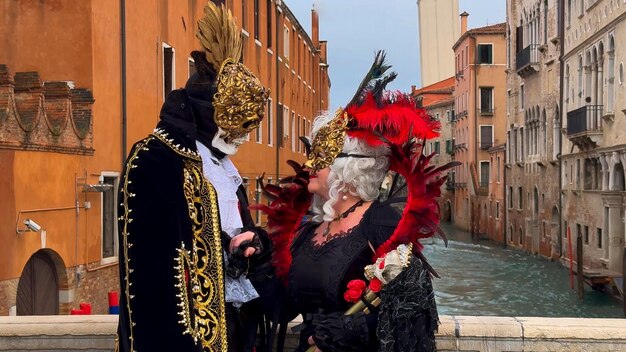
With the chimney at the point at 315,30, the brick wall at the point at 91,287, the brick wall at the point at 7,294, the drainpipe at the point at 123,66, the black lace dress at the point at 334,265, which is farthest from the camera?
the chimney at the point at 315,30

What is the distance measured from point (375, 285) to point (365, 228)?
A: 242mm

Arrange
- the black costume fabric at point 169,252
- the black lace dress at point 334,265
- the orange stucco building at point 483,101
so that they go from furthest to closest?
the orange stucco building at point 483,101, the black lace dress at point 334,265, the black costume fabric at point 169,252

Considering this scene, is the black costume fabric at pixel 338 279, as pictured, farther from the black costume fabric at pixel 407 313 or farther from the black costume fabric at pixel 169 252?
the black costume fabric at pixel 169 252

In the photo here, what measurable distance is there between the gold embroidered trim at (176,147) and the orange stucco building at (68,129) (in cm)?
677

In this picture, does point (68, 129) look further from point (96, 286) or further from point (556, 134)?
point (556, 134)

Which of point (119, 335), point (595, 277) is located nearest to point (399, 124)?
point (119, 335)

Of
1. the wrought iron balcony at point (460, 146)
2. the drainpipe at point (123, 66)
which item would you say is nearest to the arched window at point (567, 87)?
Answer: the drainpipe at point (123, 66)

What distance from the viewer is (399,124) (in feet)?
9.71

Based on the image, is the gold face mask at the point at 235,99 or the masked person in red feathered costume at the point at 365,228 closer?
the masked person in red feathered costume at the point at 365,228

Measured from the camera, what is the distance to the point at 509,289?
26.3 meters

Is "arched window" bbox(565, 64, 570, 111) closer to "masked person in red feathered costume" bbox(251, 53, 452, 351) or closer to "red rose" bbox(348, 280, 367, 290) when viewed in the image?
"masked person in red feathered costume" bbox(251, 53, 452, 351)

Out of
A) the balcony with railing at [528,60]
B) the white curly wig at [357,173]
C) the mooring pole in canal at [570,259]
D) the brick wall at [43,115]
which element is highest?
the balcony with railing at [528,60]

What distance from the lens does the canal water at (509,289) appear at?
21.8 meters

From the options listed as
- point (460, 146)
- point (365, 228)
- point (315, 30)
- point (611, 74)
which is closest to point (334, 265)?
point (365, 228)
